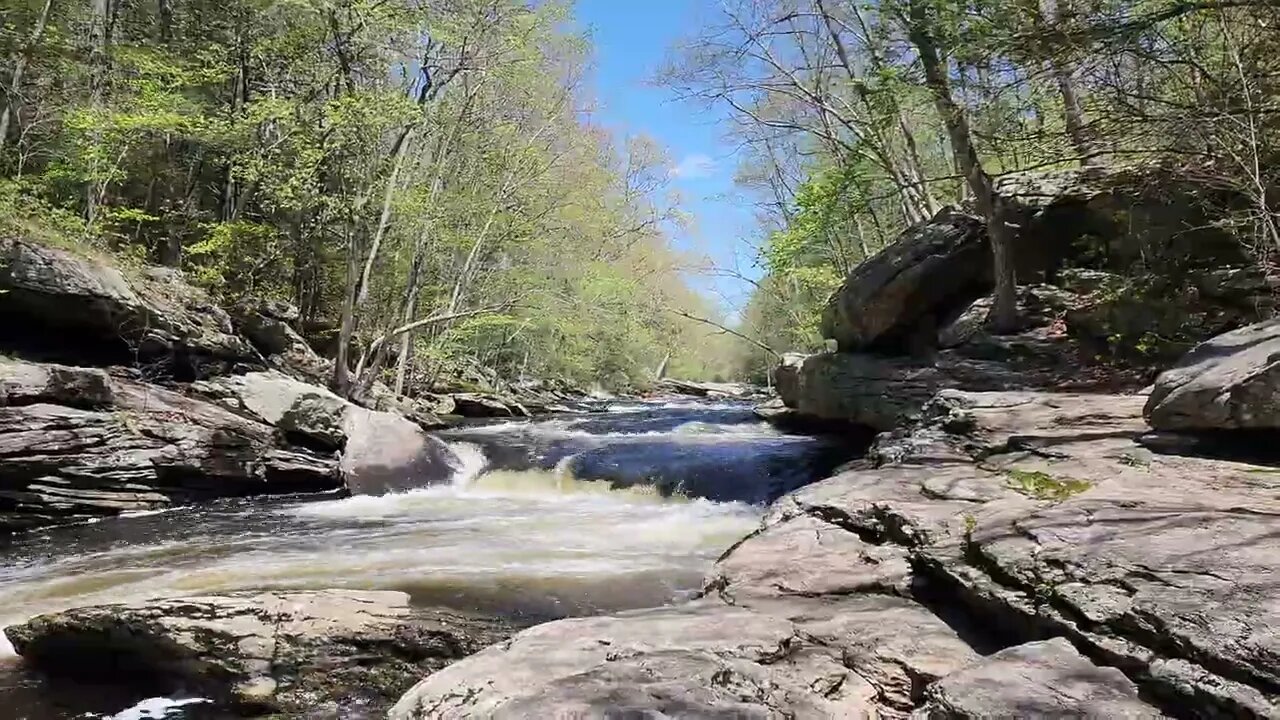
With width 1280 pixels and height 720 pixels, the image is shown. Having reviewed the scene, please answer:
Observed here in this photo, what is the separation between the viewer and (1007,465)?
5.07 m

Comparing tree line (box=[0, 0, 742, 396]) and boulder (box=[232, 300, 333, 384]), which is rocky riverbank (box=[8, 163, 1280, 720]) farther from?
tree line (box=[0, 0, 742, 396])

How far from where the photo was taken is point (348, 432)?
10.4 metres

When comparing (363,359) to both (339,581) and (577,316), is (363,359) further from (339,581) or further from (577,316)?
(339,581)

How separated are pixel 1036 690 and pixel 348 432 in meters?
9.88

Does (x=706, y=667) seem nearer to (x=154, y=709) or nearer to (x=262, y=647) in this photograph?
(x=262, y=647)

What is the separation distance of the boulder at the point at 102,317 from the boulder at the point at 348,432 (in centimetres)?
66

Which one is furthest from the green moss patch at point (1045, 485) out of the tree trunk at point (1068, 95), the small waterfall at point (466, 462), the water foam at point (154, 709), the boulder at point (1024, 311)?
the small waterfall at point (466, 462)

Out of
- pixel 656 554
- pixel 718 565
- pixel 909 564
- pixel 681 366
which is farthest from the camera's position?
pixel 681 366

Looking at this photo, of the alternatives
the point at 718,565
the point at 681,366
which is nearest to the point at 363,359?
the point at 718,565

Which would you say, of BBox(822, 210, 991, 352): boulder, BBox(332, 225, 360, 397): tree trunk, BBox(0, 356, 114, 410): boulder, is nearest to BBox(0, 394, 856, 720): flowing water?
BBox(0, 356, 114, 410): boulder

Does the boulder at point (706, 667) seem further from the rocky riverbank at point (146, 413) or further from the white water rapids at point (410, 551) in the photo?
the rocky riverbank at point (146, 413)

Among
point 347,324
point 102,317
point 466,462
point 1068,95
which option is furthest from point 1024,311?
point 102,317

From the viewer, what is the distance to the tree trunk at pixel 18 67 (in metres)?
11.8

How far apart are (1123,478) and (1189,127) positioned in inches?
126
